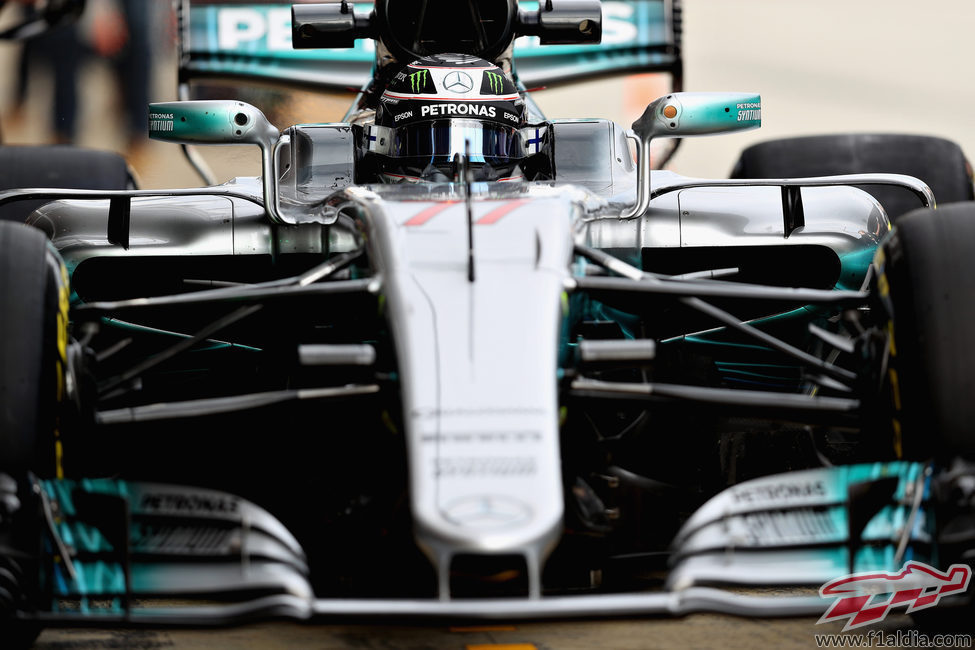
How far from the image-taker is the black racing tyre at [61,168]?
494cm

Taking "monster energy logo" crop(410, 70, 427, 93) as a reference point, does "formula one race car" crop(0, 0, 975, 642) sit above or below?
below

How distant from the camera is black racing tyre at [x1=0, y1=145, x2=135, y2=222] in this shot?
4938 millimetres

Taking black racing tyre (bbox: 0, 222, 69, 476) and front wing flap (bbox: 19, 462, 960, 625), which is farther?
black racing tyre (bbox: 0, 222, 69, 476)

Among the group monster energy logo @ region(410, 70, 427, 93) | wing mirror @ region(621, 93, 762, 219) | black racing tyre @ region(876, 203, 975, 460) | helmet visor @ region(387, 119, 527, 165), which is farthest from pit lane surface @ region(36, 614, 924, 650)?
monster energy logo @ region(410, 70, 427, 93)

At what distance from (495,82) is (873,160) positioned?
2.49m

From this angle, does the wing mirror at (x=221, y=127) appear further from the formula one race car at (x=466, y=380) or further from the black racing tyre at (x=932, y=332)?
the black racing tyre at (x=932, y=332)

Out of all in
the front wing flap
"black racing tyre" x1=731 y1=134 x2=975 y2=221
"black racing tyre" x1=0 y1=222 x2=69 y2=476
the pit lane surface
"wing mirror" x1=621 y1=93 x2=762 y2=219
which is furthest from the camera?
"black racing tyre" x1=731 y1=134 x2=975 y2=221

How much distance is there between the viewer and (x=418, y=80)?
10.8ft

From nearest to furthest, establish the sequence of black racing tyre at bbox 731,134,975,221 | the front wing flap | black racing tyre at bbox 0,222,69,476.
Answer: the front wing flap → black racing tyre at bbox 0,222,69,476 → black racing tyre at bbox 731,134,975,221

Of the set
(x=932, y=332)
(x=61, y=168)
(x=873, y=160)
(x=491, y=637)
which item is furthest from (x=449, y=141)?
(x=873, y=160)

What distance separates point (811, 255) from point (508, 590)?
2.02m

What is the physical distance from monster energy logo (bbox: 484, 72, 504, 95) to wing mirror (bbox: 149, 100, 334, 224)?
662mm

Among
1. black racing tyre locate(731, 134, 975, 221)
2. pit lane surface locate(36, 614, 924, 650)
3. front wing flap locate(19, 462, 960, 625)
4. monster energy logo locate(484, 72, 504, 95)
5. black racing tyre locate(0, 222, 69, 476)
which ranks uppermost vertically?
monster energy logo locate(484, 72, 504, 95)

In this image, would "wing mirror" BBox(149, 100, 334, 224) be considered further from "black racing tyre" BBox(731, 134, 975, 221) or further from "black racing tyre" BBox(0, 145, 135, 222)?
"black racing tyre" BBox(731, 134, 975, 221)
